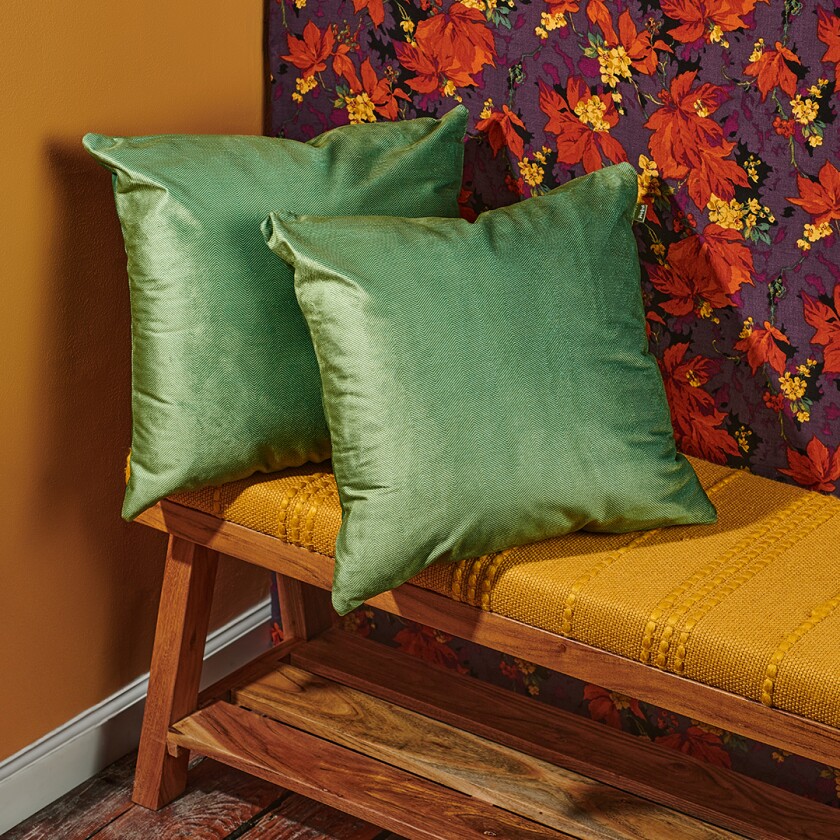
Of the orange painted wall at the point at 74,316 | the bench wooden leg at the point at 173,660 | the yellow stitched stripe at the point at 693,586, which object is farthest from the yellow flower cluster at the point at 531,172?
the bench wooden leg at the point at 173,660

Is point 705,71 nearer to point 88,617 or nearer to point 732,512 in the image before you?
point 732,512

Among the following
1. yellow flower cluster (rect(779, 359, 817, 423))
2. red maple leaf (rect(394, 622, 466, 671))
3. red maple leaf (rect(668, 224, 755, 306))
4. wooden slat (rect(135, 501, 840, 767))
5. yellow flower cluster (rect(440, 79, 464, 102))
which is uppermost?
yellow flower cluster (rect(440, 79, 464, 102))

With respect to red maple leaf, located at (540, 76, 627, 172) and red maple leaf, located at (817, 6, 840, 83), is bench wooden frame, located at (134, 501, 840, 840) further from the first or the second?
red maple leaf, located at (817, 6, 840, 83)

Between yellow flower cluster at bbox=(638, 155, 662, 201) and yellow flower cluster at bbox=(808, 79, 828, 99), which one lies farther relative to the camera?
yellow flower cluster at bbox=(638, 155, 662, 201)

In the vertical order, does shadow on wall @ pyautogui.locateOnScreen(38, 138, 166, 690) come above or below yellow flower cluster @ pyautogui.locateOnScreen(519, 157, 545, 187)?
below

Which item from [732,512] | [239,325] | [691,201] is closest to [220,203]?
[239,325]

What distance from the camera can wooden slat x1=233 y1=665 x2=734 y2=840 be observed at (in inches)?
63.2

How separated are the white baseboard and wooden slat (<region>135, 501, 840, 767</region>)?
0.45 metres

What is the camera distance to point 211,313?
149 cm

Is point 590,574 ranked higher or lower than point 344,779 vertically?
higher

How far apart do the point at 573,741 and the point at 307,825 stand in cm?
44

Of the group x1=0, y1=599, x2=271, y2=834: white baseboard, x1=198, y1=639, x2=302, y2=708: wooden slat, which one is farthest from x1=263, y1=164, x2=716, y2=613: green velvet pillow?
x1=0, y1=599, x2=271, y2=834: white baseboard

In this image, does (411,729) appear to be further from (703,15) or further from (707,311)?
(703,15)

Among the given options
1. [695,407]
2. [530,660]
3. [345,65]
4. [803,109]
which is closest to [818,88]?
[803,109]
